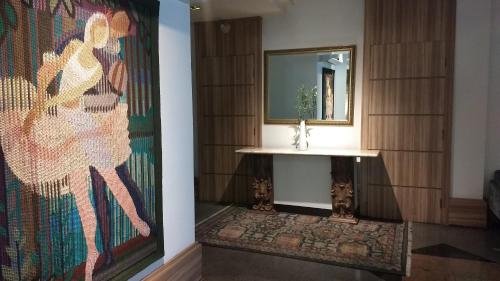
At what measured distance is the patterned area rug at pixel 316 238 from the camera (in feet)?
10.3

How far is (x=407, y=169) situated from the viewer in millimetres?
4184

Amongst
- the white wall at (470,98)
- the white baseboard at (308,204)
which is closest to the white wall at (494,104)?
the white wall at (470,98)

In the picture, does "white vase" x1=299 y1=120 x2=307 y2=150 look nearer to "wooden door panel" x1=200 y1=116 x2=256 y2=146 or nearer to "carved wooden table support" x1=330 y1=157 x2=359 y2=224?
"carved wooden table support" x1=330 y1=157 x2=359 y2=224

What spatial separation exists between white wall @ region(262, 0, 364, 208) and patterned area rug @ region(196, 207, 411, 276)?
45 centimetres

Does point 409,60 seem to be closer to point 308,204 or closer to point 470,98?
point 470,98

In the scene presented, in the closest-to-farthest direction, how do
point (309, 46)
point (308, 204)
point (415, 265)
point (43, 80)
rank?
point (43, 80)
point (415, 265)
point (309, 46)
point (308, 204)

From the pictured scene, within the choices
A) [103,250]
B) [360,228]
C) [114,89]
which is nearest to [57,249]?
[103,250]

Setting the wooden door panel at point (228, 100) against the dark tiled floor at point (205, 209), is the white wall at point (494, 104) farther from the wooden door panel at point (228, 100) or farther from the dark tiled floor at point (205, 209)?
the dark tiled floor at point (205, 209)

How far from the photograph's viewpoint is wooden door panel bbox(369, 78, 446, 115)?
4004 mm

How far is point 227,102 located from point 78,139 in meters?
3.57

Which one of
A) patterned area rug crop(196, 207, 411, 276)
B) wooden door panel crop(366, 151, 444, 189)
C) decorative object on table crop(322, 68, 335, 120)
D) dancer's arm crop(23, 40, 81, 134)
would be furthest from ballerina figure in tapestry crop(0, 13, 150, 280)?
wooden door panel crop(366, 151, 444, 189)

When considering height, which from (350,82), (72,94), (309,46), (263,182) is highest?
(309,46)

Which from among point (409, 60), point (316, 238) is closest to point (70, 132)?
point (316, 238)

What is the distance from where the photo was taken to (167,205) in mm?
2086
